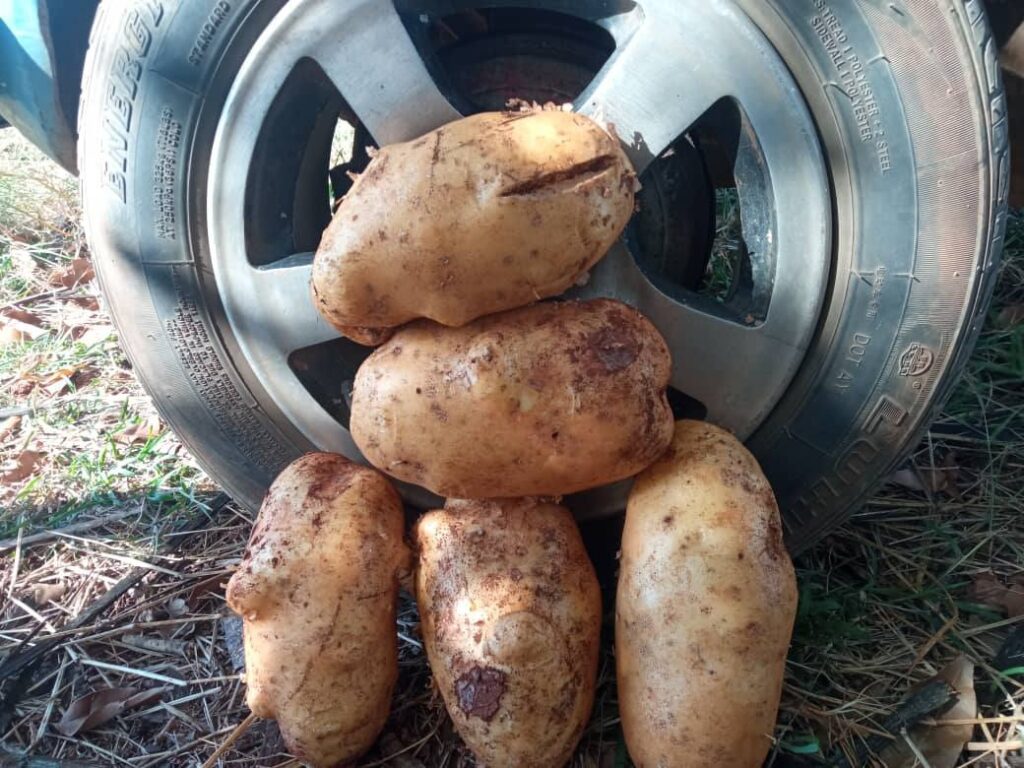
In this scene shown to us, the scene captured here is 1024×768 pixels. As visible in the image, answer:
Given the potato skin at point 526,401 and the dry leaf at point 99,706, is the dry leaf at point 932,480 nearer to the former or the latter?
the potato skin at point 526,401

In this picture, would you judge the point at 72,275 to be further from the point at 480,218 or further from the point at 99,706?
the point at 480,218

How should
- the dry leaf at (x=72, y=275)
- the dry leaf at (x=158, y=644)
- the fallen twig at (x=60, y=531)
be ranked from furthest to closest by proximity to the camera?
the dry leaf at (x=72, y=275) → the fallen twig at (x=60, y=531) → the dry leaf at (x=158, y=644)

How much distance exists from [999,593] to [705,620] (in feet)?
A: 2.62

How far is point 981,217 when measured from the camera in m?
1.40

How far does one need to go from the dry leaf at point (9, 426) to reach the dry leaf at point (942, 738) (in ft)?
8.51

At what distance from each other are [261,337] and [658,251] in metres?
0.90

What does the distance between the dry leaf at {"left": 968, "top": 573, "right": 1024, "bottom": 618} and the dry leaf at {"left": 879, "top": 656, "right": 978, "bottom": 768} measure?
31cm

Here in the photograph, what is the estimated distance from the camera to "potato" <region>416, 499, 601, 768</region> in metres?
1.42

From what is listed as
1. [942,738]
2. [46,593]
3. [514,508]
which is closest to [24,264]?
[46,593]

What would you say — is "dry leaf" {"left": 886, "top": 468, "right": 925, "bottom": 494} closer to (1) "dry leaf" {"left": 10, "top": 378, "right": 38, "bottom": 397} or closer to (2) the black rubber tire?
(2) the black rubber tire

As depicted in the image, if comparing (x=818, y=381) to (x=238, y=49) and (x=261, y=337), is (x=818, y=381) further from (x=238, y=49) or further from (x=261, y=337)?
(x=238, y=49)

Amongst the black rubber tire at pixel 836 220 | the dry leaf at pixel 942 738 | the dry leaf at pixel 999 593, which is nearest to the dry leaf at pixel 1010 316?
the dry leaf at pixel 999 593

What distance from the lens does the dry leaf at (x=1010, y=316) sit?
7.94 ft

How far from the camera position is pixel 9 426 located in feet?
8.77
